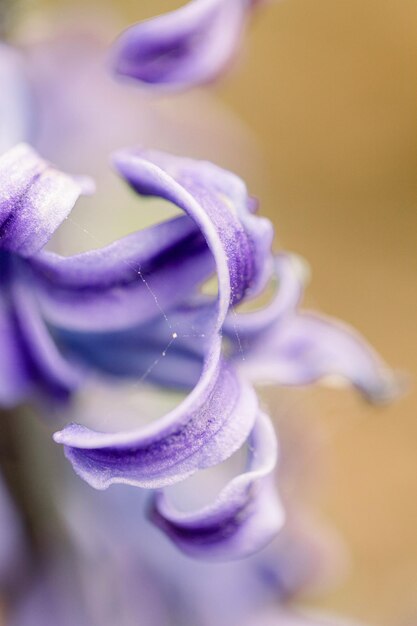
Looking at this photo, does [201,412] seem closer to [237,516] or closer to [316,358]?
[237,516]

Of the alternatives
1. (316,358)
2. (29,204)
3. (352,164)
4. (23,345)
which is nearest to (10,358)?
(23,345)

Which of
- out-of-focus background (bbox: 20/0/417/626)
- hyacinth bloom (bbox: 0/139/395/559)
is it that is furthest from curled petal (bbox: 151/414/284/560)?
out-of-focus background (bbox: 20/0/417/626)

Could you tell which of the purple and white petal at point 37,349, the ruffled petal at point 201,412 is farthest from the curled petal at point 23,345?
the ruffled petal at point 201,412

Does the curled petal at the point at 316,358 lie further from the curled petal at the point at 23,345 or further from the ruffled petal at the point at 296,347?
the curled petal at the point at 23,345

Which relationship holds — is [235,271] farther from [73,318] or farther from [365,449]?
[365,449]

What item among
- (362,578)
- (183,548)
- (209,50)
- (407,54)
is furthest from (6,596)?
→ (407,54)

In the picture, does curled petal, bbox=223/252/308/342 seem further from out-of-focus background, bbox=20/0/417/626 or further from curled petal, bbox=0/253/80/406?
out-of-focus background, bbox=20/0/417/626
